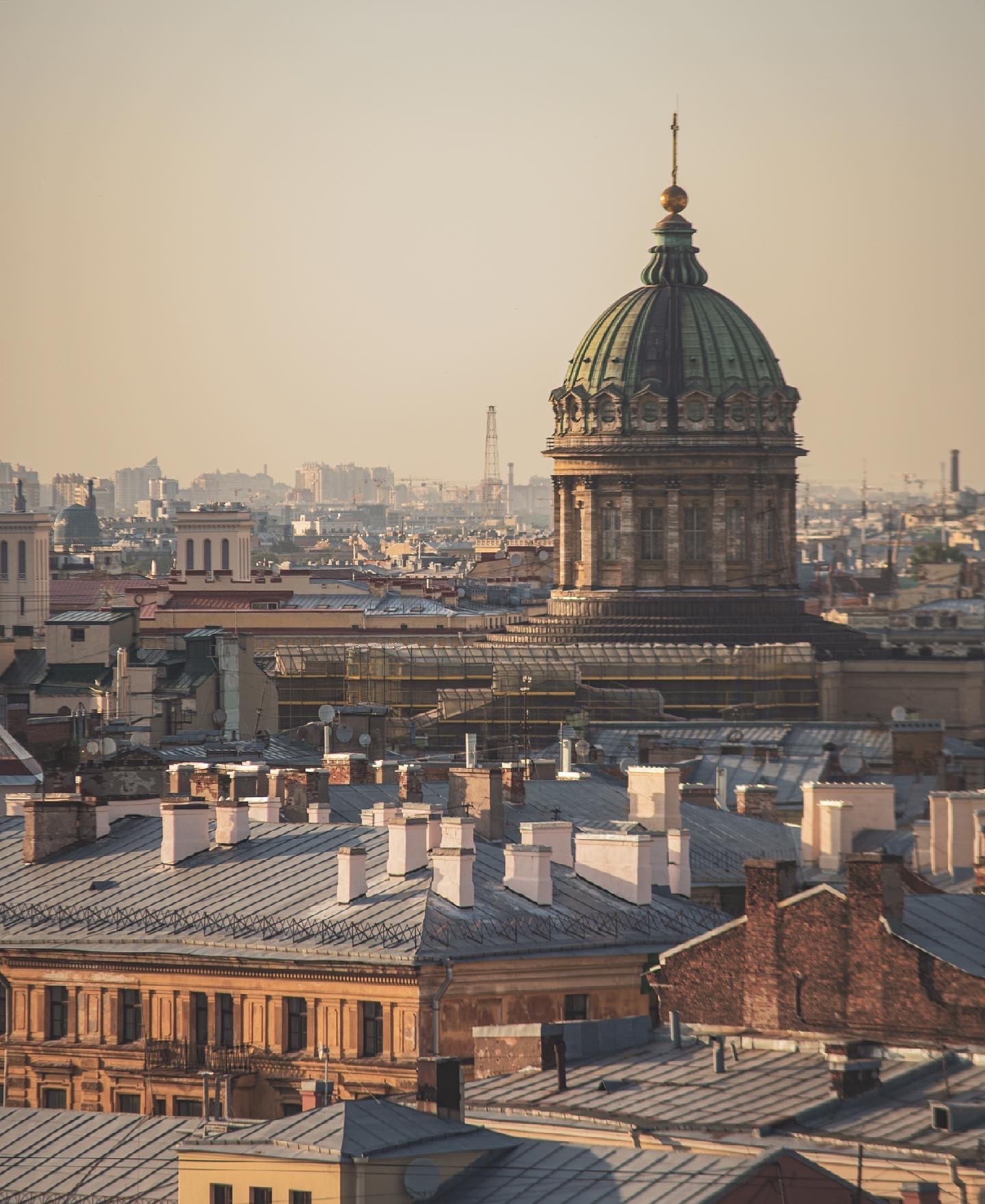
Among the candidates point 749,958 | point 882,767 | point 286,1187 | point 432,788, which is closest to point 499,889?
point 749,958

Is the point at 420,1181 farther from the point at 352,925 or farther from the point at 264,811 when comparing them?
the point at 264,811

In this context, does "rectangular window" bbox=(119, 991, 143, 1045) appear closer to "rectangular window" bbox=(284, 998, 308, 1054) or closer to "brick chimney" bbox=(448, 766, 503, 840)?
"rectangular window" bbox=(284, 998, 308, 1054)

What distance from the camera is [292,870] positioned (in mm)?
56344

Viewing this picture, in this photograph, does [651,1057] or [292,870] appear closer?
[651,1057]

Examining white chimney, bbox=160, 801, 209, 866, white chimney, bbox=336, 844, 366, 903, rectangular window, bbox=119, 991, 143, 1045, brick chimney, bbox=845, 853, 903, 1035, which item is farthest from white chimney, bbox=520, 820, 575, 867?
brick chimney, bbox=845, 853, 903, 1035

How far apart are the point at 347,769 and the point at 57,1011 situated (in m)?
21.8

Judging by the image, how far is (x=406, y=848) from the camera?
54562 millimetres

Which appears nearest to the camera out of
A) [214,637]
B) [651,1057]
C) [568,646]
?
[651,1057]

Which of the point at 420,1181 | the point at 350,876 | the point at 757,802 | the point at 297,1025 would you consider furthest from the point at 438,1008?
the point at 757,802

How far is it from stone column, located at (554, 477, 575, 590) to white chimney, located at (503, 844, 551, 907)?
85086 millimetres

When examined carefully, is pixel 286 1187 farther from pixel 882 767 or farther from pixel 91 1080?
pixel 882 767

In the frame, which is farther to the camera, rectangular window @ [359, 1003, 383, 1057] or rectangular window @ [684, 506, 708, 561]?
rectangular window @ [684, 506, 708, 561]

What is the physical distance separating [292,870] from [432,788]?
65.5ft

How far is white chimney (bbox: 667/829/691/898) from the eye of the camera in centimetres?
5988
